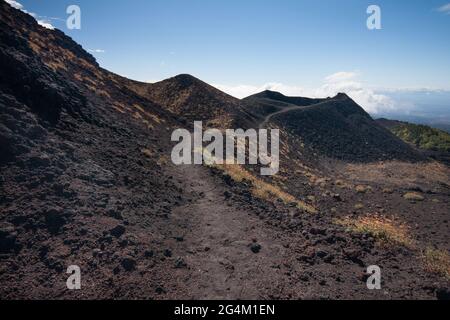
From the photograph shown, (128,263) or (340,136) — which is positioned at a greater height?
(340,136)

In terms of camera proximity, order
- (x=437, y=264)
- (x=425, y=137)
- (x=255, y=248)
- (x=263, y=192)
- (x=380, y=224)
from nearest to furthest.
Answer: (x=437, y=264)
(x=255, y=248)
(x=263, y=192)
(x=380, y=224)
(x=425, y=137)

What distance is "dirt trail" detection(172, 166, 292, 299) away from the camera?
33.7 feet

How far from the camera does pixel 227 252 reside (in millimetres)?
12867

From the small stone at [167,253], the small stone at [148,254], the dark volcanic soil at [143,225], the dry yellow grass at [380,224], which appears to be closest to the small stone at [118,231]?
the dark volcanic soil at [143,225]

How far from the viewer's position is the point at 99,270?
10.5 m

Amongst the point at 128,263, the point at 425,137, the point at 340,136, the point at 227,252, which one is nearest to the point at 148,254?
the point at 128,263

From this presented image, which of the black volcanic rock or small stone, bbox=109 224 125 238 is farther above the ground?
the black volcanic rock

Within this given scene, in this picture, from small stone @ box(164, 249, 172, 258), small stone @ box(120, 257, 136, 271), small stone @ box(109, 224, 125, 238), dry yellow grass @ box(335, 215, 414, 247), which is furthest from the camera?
dry yellow grass @ box(335, 215, 414, 247)

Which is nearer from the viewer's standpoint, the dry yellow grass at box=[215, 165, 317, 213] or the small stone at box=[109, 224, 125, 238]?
the small stone at box=[109, 224, 125, 238]

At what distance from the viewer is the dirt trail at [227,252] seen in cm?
1027

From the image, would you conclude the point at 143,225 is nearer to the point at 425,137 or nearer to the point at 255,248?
the point at 255,248

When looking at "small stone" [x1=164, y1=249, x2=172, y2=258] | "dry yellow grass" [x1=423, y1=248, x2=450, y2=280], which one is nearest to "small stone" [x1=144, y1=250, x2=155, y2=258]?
"small stone" [x1=164, y1=249, x2=172, y2=258]

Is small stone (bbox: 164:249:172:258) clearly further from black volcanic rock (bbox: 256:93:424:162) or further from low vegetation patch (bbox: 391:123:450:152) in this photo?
low vegetation patch (bbox: 391:123:450:152)
